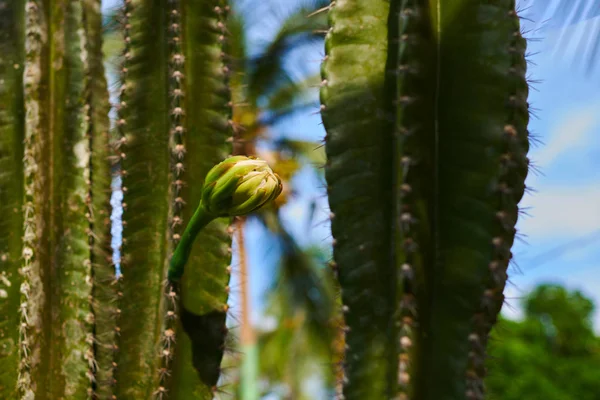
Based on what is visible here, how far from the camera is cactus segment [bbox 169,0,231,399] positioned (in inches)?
60.6

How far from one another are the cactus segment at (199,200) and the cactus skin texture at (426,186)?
1.25 feet

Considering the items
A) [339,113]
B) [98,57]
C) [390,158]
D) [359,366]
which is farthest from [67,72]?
[359,366]

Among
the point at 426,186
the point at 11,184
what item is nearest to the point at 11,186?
the point at 11,184

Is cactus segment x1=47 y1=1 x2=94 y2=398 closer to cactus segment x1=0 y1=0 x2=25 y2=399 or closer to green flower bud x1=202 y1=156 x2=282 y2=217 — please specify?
cactus segment x1=0 y1=0 x2=25 y2=399

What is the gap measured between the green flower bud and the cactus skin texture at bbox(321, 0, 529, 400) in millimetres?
128

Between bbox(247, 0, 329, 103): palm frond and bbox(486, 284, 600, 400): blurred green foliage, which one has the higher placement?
bbox(247, 0, 329, 103): palm frond

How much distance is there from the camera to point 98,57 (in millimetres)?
1972

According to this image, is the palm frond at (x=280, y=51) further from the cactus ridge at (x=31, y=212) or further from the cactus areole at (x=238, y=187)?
the cactus areole at (x=238, y=187)

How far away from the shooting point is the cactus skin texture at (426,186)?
1.20 meters

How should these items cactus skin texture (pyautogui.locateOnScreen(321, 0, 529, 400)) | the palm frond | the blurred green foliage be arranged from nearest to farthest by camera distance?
1. cactus skin texture (pyautogui.locateOnScreen(321, 0, 529, 400))
2. the palm frond
3. the blurred green foliage

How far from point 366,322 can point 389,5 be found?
26.0 inches

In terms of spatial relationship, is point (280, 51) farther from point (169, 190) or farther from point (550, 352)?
point (550, 352)

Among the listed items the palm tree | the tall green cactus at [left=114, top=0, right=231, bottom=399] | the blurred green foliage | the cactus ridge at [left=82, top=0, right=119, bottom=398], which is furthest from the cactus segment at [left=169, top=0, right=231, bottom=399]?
the blurred green foliage

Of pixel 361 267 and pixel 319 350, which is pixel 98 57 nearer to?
pixel 361 267
